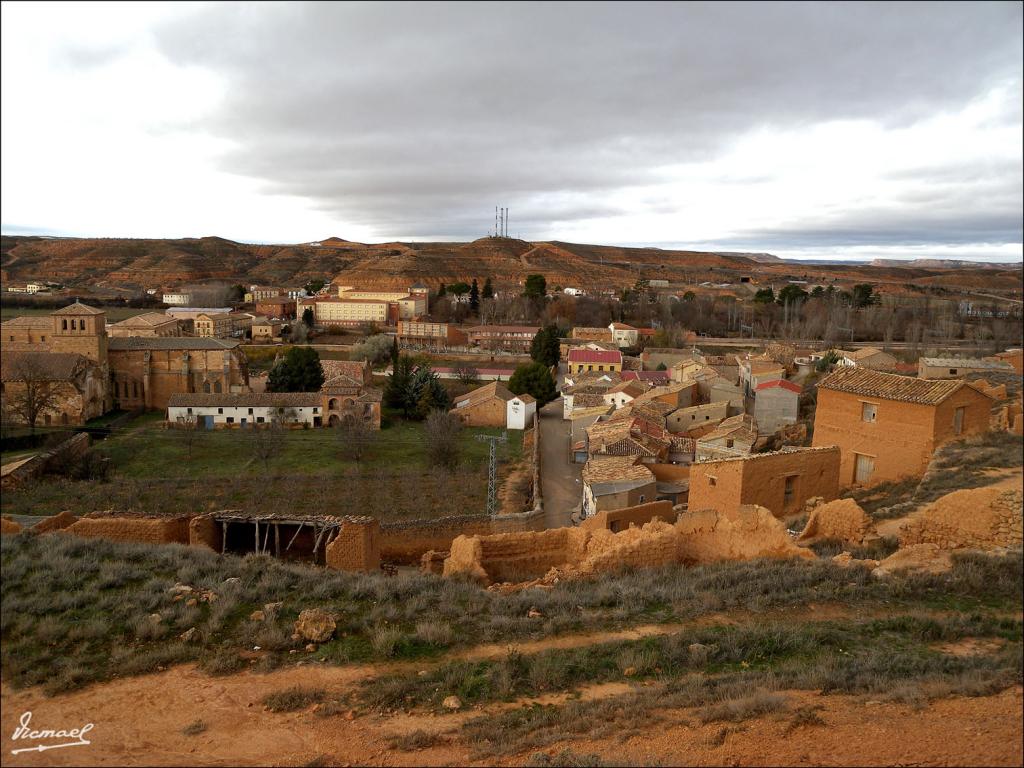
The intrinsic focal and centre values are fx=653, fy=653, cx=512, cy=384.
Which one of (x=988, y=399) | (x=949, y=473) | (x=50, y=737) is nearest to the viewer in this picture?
(x=50, y=737)

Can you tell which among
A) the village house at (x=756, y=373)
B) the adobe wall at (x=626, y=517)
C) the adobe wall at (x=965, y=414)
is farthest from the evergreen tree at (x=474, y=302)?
the adobe wall at (x=965, y=414)

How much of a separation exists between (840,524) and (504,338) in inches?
1644

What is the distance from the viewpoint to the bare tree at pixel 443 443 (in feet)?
69.7

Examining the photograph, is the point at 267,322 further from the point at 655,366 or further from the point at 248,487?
the point at 248,487

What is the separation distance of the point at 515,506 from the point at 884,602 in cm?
1090

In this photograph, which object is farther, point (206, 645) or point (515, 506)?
point (515, 506)

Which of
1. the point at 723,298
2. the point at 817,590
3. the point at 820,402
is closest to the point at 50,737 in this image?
the point at 817,590

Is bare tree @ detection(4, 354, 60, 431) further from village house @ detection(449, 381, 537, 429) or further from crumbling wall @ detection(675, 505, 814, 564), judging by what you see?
crumbling wall @ detection(675, 505, 814, 564)

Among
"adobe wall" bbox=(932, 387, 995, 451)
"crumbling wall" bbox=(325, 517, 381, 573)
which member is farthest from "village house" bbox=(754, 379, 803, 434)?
"crumbling wall" bbox=(325, 517, 381, 573)

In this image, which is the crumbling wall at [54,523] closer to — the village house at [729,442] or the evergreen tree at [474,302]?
the village house at [729,442]

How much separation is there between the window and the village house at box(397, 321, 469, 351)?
42.5 meters

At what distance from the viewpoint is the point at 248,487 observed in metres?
17.8

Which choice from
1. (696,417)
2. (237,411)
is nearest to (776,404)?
(696,417)

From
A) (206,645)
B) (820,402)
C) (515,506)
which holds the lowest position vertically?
(515,506)
